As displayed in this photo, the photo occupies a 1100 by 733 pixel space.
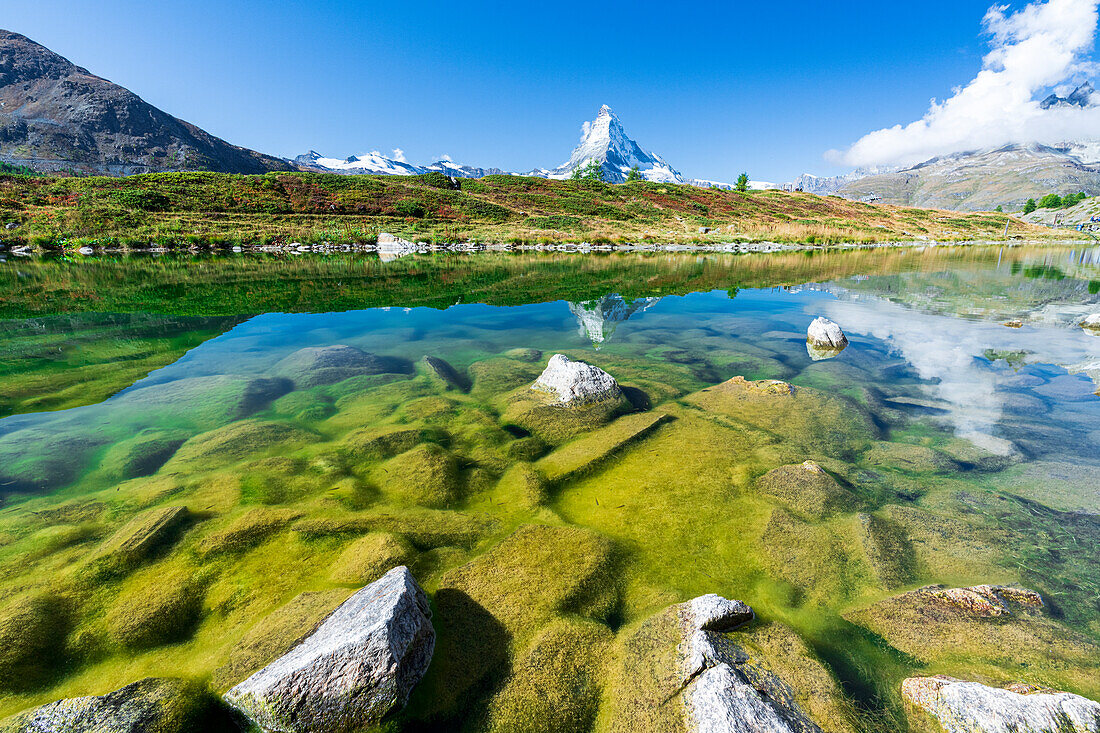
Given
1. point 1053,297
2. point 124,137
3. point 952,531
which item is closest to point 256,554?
point 952,531

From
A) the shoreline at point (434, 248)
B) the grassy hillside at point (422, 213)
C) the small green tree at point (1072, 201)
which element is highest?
the small green tree at point (1072, 201)

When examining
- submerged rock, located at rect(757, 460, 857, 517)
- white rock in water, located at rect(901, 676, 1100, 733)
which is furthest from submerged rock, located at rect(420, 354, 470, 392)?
white rock in water, located at rect(901, 676, 1100, 733)

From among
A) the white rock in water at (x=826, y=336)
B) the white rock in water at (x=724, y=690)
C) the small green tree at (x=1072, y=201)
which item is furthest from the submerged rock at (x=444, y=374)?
the small green tree at (x=1072, y=201)

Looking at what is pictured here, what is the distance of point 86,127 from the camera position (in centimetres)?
15025

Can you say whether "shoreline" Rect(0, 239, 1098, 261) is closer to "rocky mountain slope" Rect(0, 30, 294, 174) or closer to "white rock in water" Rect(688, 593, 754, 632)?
"white rock in water" Rect(688, 593, 754, 632)

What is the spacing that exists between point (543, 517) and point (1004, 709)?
10.6 feet

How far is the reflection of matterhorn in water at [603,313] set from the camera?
39.2 ft

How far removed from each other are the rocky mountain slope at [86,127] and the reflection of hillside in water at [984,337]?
195 meters

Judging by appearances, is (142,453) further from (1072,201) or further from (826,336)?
(1072,201)

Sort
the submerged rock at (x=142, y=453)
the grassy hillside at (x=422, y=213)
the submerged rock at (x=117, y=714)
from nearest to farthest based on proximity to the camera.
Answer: the submerged rock at (x=117, y=714) < the submerged rock at (x=142, y=453) < the grassy hillside at (x=422, y=213)

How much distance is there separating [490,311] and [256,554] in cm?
1170

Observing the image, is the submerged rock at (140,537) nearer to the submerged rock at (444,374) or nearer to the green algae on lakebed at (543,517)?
the green algae on lakebed at (543,517)

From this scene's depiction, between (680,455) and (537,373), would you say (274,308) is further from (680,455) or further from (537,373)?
(680,455)

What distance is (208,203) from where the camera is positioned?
1821 inches
